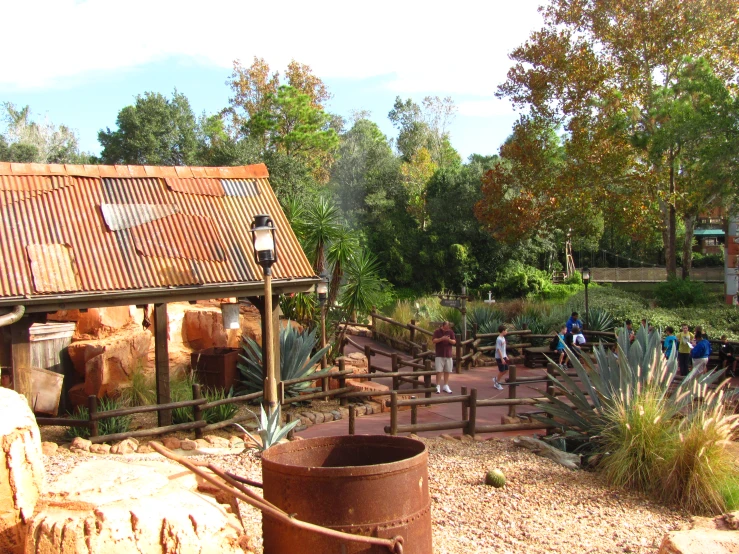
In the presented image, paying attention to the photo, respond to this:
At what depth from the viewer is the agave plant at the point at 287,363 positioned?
39.3 feet

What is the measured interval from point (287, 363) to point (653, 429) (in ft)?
21.2

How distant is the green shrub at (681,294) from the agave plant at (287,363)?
14.2m

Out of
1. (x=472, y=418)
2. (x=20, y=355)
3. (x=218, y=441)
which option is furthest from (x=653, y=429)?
(x=20, y=355)

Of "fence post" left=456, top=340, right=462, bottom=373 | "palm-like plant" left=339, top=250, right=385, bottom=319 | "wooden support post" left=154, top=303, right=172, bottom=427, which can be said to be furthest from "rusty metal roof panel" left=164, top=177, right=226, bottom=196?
"fence post" left=456, top=340, right=462, bottom=373

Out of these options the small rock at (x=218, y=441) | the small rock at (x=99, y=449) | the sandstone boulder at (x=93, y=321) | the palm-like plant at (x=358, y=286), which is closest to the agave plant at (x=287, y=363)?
the small rock at (x=218, y=441)

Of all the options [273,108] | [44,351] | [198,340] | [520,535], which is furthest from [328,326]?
[273,108]

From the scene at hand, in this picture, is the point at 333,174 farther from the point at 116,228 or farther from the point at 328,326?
the point at 116,228

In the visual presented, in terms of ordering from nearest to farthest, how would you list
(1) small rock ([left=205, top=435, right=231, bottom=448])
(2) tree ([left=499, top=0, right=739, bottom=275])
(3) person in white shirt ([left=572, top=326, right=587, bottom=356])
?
1. (1) small rock ([left=205, top=435, right=231, bottom=448])
2. (3) person in white shirt ([left=572, top=326, right=587, bottom=356])
3. (2) tree ([left=499, top=0, right=739, bottom=275])

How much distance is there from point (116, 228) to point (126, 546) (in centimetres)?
780

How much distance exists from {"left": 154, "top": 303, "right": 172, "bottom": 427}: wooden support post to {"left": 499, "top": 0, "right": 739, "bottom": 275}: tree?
53.4ft

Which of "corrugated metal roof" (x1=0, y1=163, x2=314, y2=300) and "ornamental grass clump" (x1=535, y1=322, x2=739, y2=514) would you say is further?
"corrugated metal roof" (x1=0, y1=163, x2=314, y2=300)

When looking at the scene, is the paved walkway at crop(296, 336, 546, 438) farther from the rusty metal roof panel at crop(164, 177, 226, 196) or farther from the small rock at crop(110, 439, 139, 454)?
the rusty metal roof panel at crop(164, 177, 226, 196)

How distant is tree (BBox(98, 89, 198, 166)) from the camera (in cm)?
3684

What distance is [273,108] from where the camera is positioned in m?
37.2
